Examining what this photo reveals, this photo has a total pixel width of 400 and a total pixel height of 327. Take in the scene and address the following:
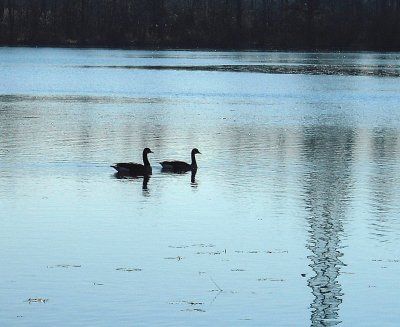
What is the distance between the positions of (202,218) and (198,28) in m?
95.6

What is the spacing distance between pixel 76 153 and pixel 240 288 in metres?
13.4

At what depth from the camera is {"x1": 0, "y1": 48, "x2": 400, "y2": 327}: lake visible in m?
12.6

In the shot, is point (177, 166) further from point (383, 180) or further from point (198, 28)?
point (198, 28)

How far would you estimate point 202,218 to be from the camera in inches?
703

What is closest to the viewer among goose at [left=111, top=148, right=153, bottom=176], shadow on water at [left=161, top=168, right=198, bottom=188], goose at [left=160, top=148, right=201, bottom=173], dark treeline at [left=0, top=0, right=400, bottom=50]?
shadow on water at [left=161, top=168, right=198, bottom=188]

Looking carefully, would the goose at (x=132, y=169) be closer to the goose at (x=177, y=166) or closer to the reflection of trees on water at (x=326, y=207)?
the goose at (x=177, y=166)

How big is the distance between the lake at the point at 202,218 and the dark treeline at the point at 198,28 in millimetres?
68739

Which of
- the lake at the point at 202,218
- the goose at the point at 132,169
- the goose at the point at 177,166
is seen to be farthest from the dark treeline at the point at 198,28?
the goose at the point at 132,169

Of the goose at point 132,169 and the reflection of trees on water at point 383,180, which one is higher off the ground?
the goose at point 132,169

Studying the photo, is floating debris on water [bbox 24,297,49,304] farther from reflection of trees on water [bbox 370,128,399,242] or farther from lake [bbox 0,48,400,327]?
reflection of trees on water [bbox 370,128,399,242]

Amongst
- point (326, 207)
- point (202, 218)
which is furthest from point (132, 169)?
point (202, 218)

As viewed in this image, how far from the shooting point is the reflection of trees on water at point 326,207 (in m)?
13.0

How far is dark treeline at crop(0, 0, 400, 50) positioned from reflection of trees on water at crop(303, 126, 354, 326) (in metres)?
77.5

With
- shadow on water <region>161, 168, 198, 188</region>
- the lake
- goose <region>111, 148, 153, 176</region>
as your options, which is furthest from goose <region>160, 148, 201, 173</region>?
goose <region>111, 148, 153, 176</region>
